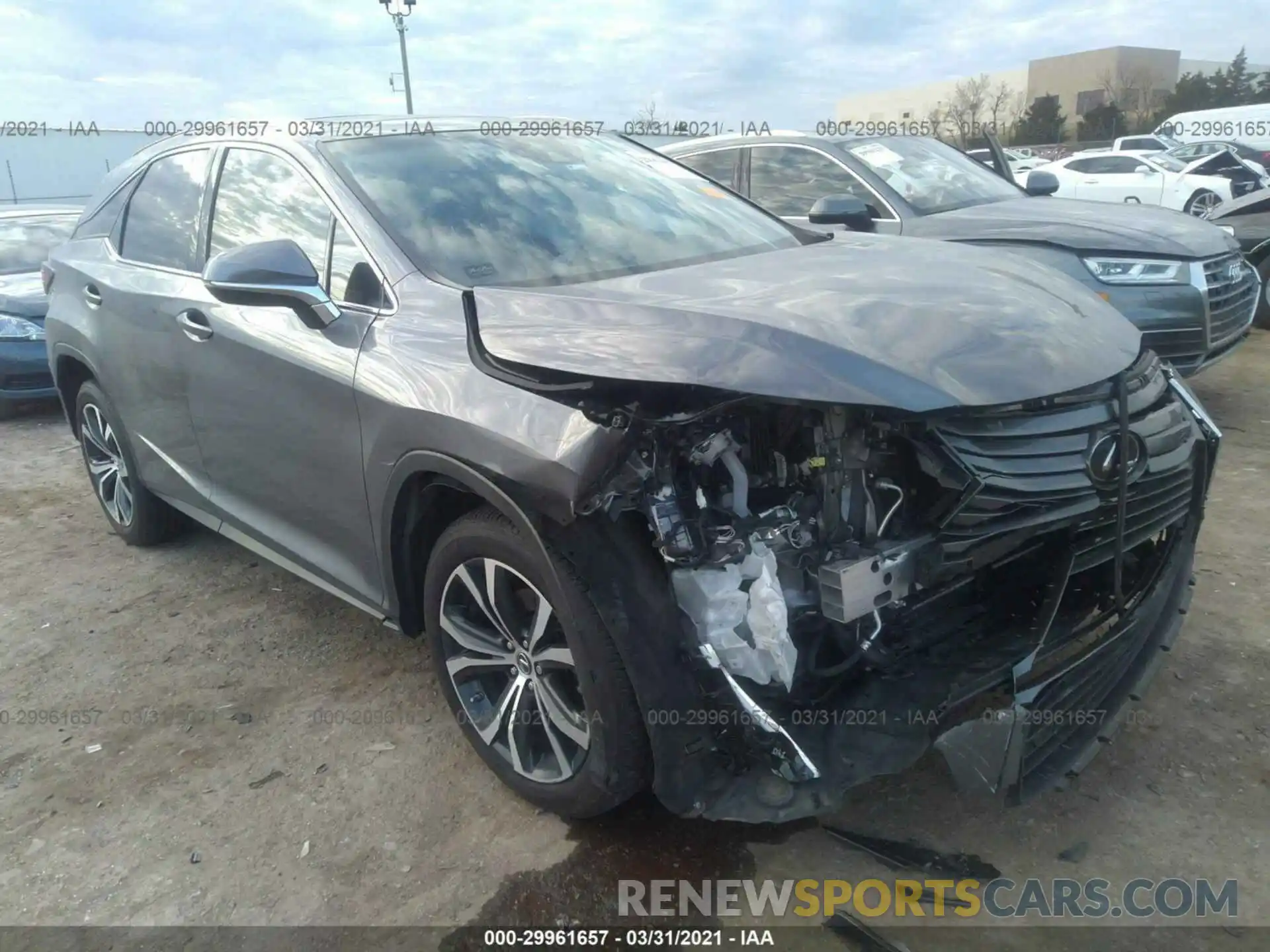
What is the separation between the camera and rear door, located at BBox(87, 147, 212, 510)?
363cm

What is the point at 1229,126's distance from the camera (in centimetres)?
2653

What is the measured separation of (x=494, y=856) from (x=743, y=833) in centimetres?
66

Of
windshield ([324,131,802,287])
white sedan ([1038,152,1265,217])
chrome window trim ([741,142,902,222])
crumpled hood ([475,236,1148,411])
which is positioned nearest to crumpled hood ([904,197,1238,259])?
chrome window trim ([741,142,902,222])

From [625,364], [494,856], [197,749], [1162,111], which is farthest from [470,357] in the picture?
[1162,111]

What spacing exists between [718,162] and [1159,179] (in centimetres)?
1432

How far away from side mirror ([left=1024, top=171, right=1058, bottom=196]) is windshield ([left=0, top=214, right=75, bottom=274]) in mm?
7658

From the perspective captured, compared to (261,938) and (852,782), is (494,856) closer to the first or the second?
(261,938)

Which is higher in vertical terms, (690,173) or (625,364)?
(690,173)

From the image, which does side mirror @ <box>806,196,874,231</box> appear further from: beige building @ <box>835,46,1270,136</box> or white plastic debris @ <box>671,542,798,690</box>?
beige building @ <box>835,46,1270,136</box>

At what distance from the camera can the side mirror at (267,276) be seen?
2.64 metres

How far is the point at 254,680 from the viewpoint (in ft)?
11.5

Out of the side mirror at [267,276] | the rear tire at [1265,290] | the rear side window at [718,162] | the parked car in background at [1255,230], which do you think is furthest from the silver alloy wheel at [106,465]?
the rear tire at [1265,290]

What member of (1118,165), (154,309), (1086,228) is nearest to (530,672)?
Result: (154,309)

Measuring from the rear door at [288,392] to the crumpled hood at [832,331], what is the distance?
0.59 metres
